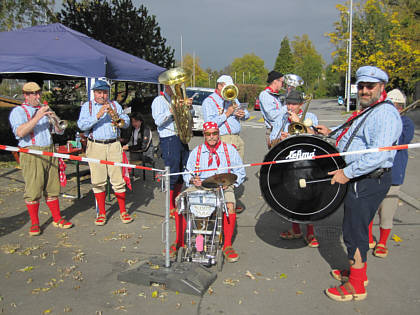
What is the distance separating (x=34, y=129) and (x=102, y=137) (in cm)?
91

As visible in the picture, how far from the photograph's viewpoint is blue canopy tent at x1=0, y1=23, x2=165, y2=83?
23.0ft

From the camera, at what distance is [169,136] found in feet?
18.7

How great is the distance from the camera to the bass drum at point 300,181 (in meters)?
3.56

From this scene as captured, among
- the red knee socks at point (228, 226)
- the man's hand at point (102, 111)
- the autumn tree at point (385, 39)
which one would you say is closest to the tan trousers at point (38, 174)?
the man's hand at point (102, 111)

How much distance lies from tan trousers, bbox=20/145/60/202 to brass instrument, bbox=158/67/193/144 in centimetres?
184

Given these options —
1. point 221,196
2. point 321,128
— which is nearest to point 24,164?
point 221,196

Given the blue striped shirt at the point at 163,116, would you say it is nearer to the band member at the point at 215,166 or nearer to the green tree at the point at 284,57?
the band member at the point at 215,166

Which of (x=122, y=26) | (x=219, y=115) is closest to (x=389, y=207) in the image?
(x=219, y=115)

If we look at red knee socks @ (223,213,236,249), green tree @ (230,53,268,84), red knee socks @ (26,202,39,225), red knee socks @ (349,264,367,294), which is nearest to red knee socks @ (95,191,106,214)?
red knee socks @ (26,202,39,225)

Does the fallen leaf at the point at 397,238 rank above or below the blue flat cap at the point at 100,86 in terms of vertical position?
below

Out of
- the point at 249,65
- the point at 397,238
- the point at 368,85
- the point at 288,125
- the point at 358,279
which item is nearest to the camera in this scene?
the point at 368,85

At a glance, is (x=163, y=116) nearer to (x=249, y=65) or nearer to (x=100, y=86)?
(x=100, y=86)

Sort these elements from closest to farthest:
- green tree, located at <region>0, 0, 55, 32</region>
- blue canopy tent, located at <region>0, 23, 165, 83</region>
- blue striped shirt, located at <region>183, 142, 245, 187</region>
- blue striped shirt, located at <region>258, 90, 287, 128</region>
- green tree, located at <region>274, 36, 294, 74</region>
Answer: blue striped shirt, located at <region>183, 142, 245, 187</region> < blue striped shirt, located at <region>258, 90, 287, 128</region> < blue canopy tent, located at <region>0, 23, 165, 83</region> < green tree, located at <region>0, 0, 55, 32</region> < green tree, located at <region>274, 36, 294, 74</region>

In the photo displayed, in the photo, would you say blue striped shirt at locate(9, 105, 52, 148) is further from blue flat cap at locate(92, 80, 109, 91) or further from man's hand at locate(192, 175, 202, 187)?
man's hand at locate(192, 175, 202, 187)
